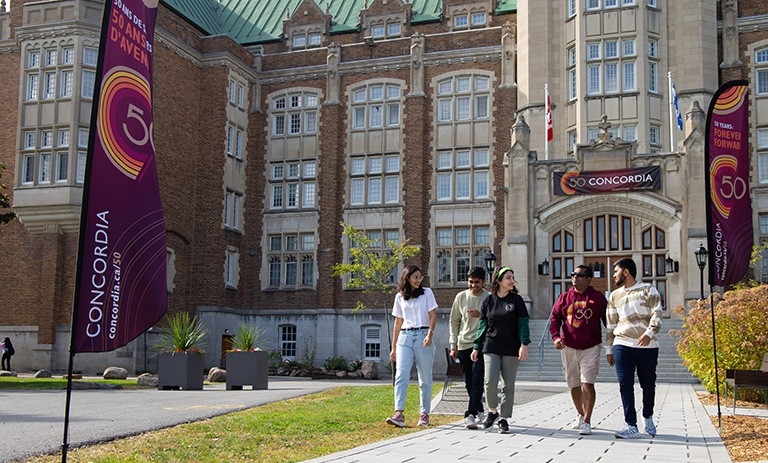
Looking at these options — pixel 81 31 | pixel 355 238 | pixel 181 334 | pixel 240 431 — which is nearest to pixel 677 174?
pixel 355 238

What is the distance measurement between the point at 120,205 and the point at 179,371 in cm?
1385

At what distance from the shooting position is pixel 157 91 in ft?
109

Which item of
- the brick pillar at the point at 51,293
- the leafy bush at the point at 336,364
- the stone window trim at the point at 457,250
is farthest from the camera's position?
the stone window trim at the point at 457,250

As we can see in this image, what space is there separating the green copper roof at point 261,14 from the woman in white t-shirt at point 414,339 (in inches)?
1149

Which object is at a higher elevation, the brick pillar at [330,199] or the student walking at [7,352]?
the brick pillar at [330,199]

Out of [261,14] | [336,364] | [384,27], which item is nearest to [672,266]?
[336,364]

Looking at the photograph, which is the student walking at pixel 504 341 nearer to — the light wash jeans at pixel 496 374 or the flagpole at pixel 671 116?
the light wash jeans at pixel 496 374

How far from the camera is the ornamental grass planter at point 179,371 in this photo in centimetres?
1984

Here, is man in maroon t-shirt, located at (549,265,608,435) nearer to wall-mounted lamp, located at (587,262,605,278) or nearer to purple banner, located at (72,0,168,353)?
purple banner, located at (72,0,168,353)

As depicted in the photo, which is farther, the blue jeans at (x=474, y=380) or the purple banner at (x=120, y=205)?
the blue jeans at (x=474, y=380)

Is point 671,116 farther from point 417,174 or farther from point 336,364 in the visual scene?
point 336,364

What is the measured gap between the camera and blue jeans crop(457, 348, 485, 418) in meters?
10.6

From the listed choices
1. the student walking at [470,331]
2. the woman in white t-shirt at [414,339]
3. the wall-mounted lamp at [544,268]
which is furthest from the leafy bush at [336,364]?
the woman in white t-shirt at [414,339]

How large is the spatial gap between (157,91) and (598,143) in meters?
15.8
